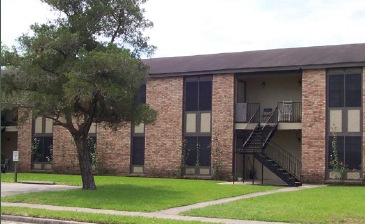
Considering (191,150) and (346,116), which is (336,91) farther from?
(191,150)

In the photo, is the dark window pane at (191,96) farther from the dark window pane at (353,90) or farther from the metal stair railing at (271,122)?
the dark window pane at (353,90)

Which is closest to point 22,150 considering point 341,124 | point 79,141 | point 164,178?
point 164,178

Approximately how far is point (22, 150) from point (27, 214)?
21241 mm

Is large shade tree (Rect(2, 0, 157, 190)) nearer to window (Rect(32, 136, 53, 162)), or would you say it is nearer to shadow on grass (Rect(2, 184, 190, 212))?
shadow on grass (Rect(2, 184, 190, 212))

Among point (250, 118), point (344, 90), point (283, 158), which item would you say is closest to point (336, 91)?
point (344, 90)

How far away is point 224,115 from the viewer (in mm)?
27531

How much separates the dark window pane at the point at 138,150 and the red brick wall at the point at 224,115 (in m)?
4.37

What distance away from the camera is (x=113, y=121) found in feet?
67.9

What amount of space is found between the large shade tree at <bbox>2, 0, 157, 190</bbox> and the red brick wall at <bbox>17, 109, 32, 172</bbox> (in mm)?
14316

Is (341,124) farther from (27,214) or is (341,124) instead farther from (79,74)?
(27,214)

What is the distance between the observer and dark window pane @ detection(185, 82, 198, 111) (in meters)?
28.4

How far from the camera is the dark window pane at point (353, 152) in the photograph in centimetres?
2444

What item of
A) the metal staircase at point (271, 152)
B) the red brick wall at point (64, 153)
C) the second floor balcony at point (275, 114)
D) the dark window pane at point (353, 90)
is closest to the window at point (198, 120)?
the second floor balcony at point (275, 114)

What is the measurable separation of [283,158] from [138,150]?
8.08 m
